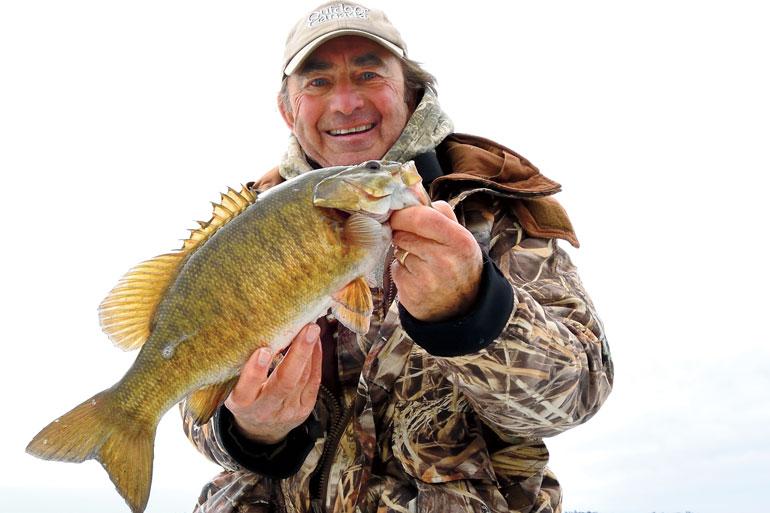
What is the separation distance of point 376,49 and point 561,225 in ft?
4.55

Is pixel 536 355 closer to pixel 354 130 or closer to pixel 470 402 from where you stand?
pixel 470 402

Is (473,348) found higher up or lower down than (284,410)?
higher up

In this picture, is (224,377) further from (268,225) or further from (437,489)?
(437,489)

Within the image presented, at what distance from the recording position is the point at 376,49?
3.85m

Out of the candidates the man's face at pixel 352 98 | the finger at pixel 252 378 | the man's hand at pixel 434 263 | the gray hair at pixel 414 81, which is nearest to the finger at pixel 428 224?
the man's hand at pixel 434 263

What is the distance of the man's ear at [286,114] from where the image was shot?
4271mm

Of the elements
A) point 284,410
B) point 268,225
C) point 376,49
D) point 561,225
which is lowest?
point 284,410

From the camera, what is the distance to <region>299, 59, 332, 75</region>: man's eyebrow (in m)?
3.85

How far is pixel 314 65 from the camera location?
3848mm

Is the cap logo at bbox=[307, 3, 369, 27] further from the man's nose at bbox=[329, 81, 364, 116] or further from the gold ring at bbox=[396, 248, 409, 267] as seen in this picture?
the gold ring at bbox=[396, 248, 409, 267]

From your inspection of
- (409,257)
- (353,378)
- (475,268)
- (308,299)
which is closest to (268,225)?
(308,299)

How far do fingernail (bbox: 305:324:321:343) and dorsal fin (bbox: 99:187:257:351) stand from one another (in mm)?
480

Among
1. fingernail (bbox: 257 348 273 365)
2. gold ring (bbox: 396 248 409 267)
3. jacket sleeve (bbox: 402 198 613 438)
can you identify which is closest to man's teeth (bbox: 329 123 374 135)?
jacket sleeve (bbox: 402 198 613 438)

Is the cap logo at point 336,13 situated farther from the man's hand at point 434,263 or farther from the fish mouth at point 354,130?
the man's hand at point 434,263
